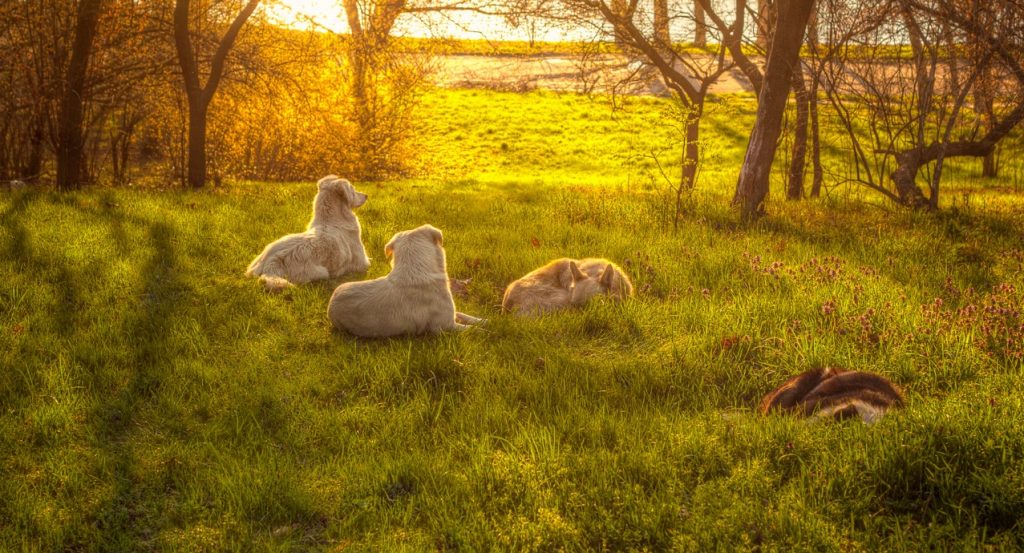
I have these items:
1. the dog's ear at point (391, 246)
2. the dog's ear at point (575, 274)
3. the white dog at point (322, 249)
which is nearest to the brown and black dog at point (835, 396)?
the dog's ear at point (575, 274)

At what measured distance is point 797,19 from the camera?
1041 cm

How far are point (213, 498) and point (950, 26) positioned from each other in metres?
10.8

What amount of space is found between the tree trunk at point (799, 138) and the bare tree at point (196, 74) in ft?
32.3

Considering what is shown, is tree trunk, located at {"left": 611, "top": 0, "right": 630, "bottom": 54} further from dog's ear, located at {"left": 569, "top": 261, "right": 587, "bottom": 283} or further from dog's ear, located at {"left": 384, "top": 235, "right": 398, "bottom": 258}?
dog's ear, located at {"left": 384, "top": 235, "right": 398, "bottom": 258}

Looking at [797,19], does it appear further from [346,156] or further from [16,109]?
[16,109]

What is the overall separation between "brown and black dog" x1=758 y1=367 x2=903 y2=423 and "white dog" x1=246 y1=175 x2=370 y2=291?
515 cm

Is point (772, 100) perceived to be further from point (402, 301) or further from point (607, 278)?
point (402, 301)

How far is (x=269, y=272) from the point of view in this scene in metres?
7.57

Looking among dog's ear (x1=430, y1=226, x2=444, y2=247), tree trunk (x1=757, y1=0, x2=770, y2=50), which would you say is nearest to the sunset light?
dog's ear (x1=430, y1=226, x2=444, y2=247)

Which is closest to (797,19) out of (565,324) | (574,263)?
(574,263)

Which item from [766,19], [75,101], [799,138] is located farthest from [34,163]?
[799,138]

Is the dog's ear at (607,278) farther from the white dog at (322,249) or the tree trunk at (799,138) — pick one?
the tree trunk at (799,138)

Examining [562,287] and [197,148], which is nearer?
[562,287]

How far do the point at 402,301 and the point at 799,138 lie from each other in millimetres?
9468
